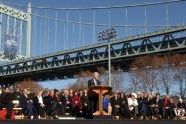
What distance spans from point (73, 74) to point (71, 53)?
5477 mm

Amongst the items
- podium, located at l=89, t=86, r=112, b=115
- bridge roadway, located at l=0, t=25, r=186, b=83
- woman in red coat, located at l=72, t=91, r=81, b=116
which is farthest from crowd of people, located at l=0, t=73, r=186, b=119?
bridge roadway, located at l=0, t=25, r=186, b=83

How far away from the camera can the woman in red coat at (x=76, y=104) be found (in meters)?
18.9

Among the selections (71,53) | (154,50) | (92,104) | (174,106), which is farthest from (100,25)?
(92,104)

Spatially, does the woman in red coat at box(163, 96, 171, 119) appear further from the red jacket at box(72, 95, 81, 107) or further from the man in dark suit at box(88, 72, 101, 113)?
the man in dark suit at box(88, 72, 101, 113)

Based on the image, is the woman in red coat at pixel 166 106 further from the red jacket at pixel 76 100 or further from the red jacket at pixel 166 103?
the red jacket at pixel 76 100

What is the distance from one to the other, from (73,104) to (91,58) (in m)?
49.6

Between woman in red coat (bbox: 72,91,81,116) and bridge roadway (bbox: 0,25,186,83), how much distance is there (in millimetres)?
36162

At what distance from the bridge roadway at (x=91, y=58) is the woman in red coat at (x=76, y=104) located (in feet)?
119

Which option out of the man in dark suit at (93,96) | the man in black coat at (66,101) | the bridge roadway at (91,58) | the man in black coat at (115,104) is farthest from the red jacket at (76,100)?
→ the bridge roadway at (91,58)

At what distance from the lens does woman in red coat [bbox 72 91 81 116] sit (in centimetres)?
1892

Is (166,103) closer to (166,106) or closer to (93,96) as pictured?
(166,106)

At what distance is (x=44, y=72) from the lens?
77500 millimetres

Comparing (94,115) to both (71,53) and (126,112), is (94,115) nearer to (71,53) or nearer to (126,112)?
(126,112)

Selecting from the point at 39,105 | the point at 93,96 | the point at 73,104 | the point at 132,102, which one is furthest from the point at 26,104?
the point at 93,96
